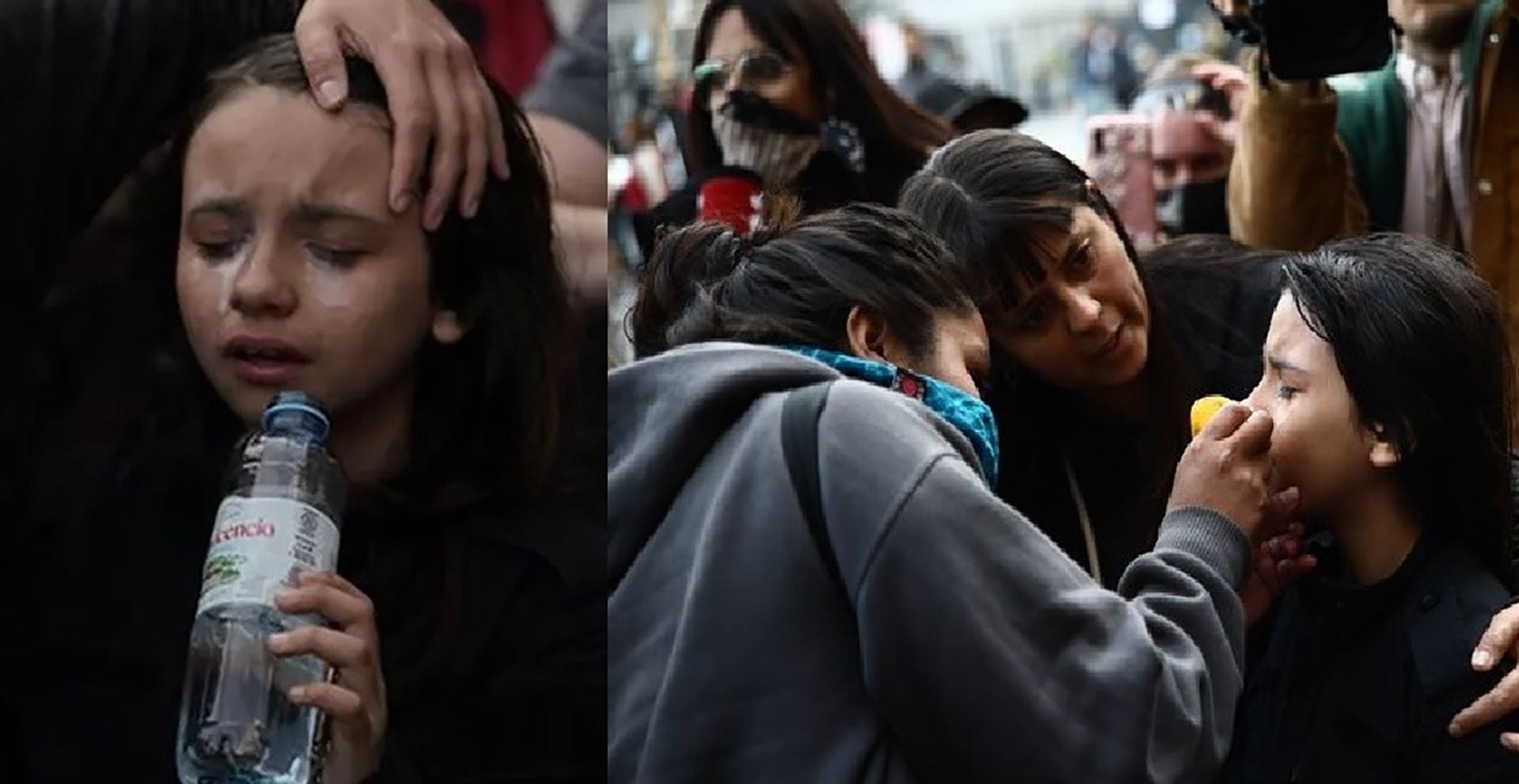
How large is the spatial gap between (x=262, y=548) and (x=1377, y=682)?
32.6 inches

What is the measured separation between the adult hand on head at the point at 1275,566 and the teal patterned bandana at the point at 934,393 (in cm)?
23

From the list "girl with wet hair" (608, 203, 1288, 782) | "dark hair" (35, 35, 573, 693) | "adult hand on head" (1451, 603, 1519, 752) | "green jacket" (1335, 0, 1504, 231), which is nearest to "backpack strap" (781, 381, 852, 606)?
"girl with wet hair" (608, 203, 1288, 782)

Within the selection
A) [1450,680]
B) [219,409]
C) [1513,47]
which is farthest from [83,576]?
[1513,47]

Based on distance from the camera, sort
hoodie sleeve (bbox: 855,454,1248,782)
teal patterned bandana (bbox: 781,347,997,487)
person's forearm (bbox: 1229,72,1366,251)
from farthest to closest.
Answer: person's forearm (bbox: 1229,72,1366,251)
teal patterned bandana (bbox: 781,347,997,487)
hoodie sleeve (bbox: 855,454,1248,782)

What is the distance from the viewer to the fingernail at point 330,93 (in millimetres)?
1501

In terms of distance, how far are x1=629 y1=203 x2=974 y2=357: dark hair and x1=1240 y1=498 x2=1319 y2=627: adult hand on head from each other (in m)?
0.29

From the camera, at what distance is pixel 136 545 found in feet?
5.03

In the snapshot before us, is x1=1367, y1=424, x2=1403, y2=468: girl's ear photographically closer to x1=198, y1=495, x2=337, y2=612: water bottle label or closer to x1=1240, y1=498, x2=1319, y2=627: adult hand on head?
x1=1240, y1=498, x2=1319, y2=627: adult hand on head

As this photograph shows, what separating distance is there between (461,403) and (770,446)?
A: 11.6 inches

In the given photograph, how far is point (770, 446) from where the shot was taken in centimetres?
137

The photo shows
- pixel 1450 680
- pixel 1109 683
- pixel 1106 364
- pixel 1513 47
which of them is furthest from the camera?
pixel 1513 47

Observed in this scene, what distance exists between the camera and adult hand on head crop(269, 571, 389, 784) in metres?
1.45

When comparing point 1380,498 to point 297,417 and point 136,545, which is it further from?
point 136,545

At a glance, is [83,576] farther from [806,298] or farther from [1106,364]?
[1106,364]
